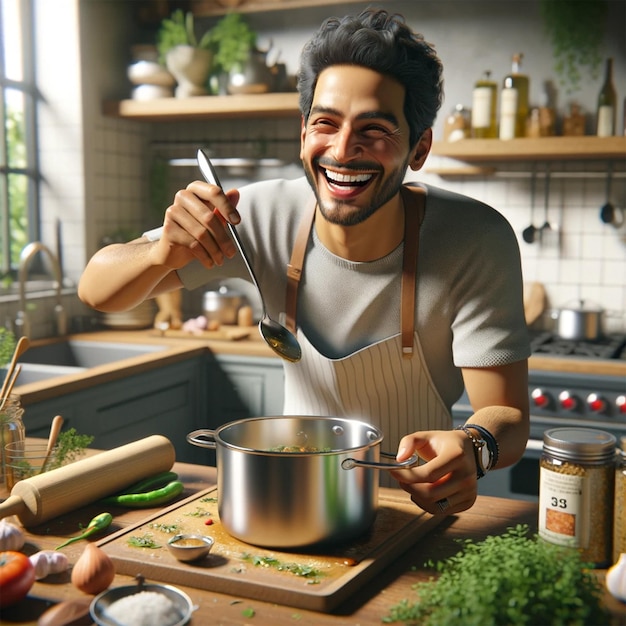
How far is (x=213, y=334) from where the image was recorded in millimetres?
3350

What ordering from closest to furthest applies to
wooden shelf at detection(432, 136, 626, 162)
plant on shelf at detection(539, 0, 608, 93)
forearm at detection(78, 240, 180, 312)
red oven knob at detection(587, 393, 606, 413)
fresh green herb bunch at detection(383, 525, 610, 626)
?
fresh green herb bunch at detection(383, 525, 610, 626) < forearm at detection(78, 240, 180, 312) < red oven knob at detection(587, 393, 606, 413) < wooden shelf at detection(432, 136, 626, 162) < plant on shelf at detection(539, 0, 608, 93)

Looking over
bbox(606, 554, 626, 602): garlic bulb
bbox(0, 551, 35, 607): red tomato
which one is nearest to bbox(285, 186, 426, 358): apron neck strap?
bbox(606, 554, 626, 602): garlic bulb

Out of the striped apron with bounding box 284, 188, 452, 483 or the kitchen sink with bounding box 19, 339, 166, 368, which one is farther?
the kitchen sink with bounding box 19, 339, 166, 368

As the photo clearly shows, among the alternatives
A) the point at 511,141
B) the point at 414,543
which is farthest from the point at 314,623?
the point at 511,141

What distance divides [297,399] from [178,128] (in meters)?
2.43

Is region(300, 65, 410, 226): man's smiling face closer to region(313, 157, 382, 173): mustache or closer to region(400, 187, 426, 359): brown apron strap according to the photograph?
region(313, 157, 382, 173): mustache

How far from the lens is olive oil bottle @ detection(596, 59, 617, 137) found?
3064mm

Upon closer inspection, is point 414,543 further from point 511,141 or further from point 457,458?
point 511,141

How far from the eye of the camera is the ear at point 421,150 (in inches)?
62.2

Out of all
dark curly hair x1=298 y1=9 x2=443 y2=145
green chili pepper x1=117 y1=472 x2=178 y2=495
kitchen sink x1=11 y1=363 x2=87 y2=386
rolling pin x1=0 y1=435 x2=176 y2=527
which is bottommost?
kitchen sink x1=11 y1=363 x2=87 y2=386

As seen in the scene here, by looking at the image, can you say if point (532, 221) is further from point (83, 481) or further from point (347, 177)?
point (83, 481)

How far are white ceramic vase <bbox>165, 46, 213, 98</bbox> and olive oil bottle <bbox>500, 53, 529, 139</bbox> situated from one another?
124 centimetres

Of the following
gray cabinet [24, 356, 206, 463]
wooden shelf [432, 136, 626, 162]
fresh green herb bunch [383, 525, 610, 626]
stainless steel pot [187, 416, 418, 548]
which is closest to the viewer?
fresh green herb bunch [383, 525, 610, 626]

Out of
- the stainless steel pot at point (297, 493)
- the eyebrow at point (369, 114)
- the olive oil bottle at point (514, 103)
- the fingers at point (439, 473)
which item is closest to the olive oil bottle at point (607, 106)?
the olive oil bottle at point (514, 103)
